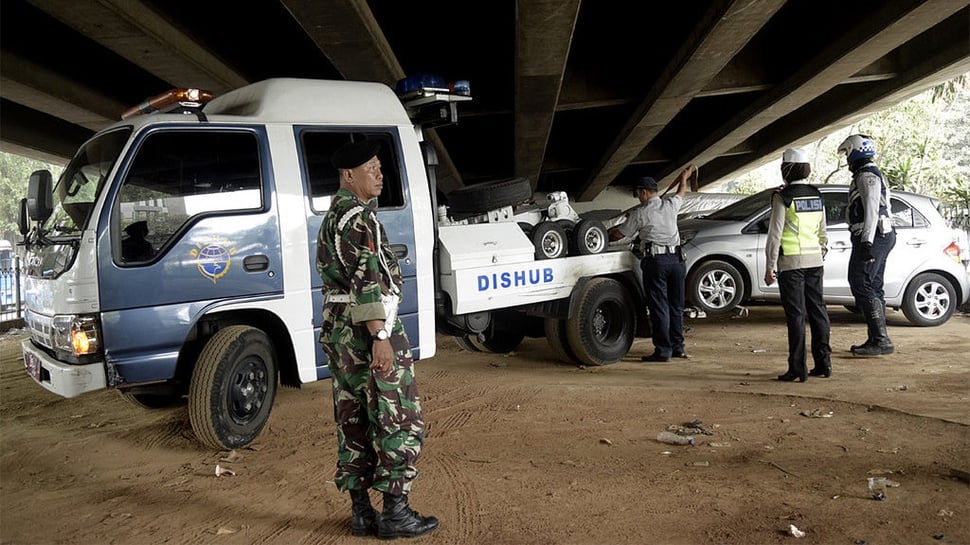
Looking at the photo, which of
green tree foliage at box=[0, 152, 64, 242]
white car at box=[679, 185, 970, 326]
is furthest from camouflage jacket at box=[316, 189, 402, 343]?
green tree foliage at box=[0, 152, 64, 242]

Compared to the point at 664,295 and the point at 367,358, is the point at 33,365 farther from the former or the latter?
the point at 664,295

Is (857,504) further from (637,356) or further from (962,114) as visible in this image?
(962,114)

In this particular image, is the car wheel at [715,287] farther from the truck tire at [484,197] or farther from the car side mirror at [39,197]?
the car side mirror at [39,197]

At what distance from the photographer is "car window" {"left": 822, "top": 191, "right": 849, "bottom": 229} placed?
9.12 m

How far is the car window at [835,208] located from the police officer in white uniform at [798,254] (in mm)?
3233

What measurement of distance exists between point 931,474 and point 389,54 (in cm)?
589

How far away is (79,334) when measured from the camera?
4230mm

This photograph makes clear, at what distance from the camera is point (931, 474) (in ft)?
12.8

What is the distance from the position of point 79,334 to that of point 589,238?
4.88 m

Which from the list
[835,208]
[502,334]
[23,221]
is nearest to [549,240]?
[502,334]

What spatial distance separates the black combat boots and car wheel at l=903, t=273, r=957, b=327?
8.53 meters

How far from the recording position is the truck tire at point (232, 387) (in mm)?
4559

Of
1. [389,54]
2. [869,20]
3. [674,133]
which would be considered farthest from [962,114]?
[389,54]

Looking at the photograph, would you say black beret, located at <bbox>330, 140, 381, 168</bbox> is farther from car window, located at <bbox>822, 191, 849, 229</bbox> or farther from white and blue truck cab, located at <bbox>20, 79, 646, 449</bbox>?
car window, located at <bbox>822, 191, 849, 229</bbox>
